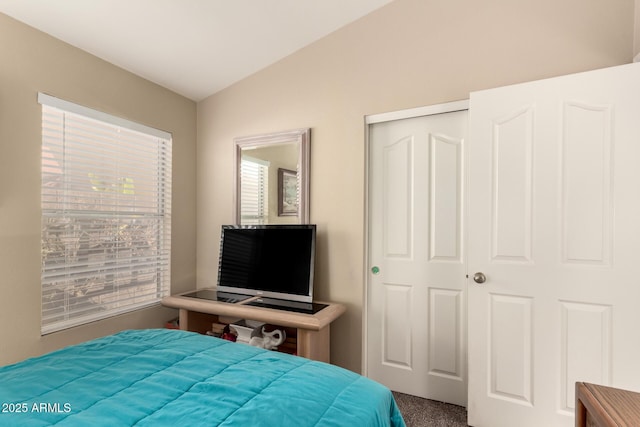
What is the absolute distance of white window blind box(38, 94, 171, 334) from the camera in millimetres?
2113

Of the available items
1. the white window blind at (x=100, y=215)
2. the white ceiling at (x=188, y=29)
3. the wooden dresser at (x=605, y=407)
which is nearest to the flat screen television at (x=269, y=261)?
the white window blind at (x=100, y=215)

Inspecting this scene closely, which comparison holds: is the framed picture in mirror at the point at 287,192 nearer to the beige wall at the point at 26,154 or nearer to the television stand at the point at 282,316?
the television stand at the point at 282,316

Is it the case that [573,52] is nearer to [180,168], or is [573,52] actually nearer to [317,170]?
[317,170]

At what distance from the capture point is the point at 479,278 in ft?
6.34

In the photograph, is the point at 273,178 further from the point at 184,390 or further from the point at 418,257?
the point at 184,390

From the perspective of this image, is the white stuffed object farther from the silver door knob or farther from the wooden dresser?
the wooden dresser

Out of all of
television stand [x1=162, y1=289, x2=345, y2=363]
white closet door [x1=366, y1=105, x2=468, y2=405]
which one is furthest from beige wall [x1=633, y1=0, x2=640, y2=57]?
television stand [x1=162, y1=289, x2=345, y2=363]

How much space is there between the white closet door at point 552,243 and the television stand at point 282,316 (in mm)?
930

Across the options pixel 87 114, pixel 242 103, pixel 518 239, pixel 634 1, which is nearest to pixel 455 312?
pixel 518 239

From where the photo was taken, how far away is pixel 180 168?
3.03m

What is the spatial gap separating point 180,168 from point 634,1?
3.32 meters

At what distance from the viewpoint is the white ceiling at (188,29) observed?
6.38 ft

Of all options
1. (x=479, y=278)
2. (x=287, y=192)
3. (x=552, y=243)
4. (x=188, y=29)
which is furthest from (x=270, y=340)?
(x=188, y=29)

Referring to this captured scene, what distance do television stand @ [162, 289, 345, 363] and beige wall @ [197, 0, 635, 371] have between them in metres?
0.24
